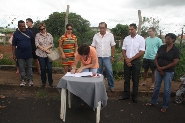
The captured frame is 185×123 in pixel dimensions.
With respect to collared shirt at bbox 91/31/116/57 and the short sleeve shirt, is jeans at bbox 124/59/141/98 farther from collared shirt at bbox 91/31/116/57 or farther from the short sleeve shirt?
Answer: the short sleeve shirt

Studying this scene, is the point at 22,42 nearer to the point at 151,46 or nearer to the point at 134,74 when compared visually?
the point at 134,74

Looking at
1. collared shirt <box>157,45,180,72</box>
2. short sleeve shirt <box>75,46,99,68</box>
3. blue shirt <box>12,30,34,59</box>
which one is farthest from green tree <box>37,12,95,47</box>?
collared shirt <box>157,45,180,72</box>

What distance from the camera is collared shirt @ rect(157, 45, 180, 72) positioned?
4.65 metres

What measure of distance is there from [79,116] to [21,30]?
3026mm

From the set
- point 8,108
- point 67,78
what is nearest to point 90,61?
point 67,78

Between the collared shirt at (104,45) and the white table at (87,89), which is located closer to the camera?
the white table at (87,89)

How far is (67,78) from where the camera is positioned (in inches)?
160

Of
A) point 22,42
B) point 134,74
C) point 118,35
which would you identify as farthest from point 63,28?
point 118,35

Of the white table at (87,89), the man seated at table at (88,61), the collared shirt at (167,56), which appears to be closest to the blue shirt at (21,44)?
the man seated at table at (88,61)

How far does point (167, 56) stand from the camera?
473cm

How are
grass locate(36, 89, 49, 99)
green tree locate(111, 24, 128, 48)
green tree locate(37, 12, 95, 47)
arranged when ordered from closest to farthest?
1. grass locate(36, 89, 49, 99)
2. green tree locate(37, 12, 95, 47)
3. green tree locate(111, 24, 128, 48)

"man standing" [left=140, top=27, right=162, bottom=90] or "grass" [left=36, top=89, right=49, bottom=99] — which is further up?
"man standing" [left=140, top=27, right=162, bottom=90]

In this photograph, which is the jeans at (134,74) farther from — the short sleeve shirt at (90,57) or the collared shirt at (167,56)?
the short sleeve shirt at (90,57)

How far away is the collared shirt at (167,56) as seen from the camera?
465 centimetres
